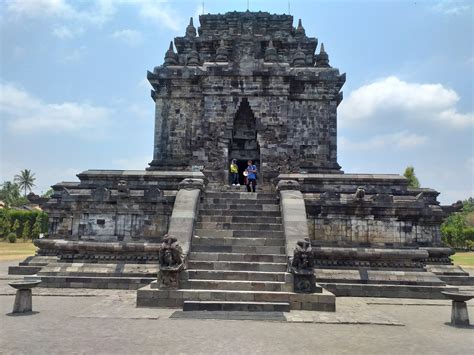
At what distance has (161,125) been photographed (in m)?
23.7

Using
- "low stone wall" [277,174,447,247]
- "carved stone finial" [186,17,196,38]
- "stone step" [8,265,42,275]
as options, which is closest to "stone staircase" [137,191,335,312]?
"low stone wall" [277,174,447,247]

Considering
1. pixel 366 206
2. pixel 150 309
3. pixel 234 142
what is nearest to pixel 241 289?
pixel 150 309

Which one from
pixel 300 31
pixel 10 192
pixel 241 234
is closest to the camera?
pixel 241 234

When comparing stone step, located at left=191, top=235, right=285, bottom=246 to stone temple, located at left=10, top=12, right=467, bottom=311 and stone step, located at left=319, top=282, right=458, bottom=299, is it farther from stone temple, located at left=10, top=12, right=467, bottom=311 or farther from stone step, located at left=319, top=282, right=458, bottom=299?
stone step, located at left=319, top=282, right=458, bottom=299

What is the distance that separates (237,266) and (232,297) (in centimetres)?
156

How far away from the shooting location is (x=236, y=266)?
12.0 meters

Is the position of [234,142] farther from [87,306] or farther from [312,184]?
[87,306]

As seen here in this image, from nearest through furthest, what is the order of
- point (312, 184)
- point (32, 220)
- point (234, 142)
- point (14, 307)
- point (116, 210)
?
point (14, 307) < point (116, 210) < point (312, 184) < point (234, 142) < point (32, 220)

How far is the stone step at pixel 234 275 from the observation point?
11367mm

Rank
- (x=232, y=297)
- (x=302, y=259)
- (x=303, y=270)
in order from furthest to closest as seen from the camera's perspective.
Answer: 1. (x=302, y=259)
2. (x=303, y=270)
3. (x=232, y=297)

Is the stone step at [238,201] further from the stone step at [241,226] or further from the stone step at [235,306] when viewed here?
the stone step at [235,306]

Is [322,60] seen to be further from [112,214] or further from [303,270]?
[303,270]

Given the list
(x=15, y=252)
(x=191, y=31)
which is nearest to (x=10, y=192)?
(x=15, y=252)

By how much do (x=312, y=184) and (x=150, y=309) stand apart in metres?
8.92
